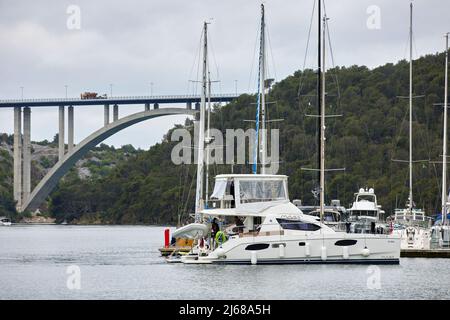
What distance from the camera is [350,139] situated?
87.5 m

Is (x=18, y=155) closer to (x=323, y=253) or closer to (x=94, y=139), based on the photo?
(x=94, y=139)

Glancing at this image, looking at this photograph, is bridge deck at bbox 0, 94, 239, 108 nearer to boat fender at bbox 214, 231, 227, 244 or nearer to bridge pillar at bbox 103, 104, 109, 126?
bridge pillar at bbox 103, 104, 109, 126

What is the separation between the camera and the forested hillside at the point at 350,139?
3127 inches

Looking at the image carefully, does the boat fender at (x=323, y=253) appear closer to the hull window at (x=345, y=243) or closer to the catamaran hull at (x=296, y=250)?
the catamaran hull at (x=296, y=250)

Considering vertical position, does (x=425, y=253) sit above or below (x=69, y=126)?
below

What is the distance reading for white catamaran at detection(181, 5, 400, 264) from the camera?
38.6 m

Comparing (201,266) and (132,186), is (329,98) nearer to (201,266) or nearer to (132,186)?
(132,186)

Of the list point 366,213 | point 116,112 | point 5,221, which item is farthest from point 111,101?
point 366,213

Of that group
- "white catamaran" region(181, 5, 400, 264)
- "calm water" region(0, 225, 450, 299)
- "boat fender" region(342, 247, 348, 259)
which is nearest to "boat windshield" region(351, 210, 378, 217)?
"calm water" region(0, 225, 450, 299)

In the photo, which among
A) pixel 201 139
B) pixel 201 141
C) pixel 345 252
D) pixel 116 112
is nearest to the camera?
pixel 345 252

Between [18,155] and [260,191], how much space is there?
7620 cm
